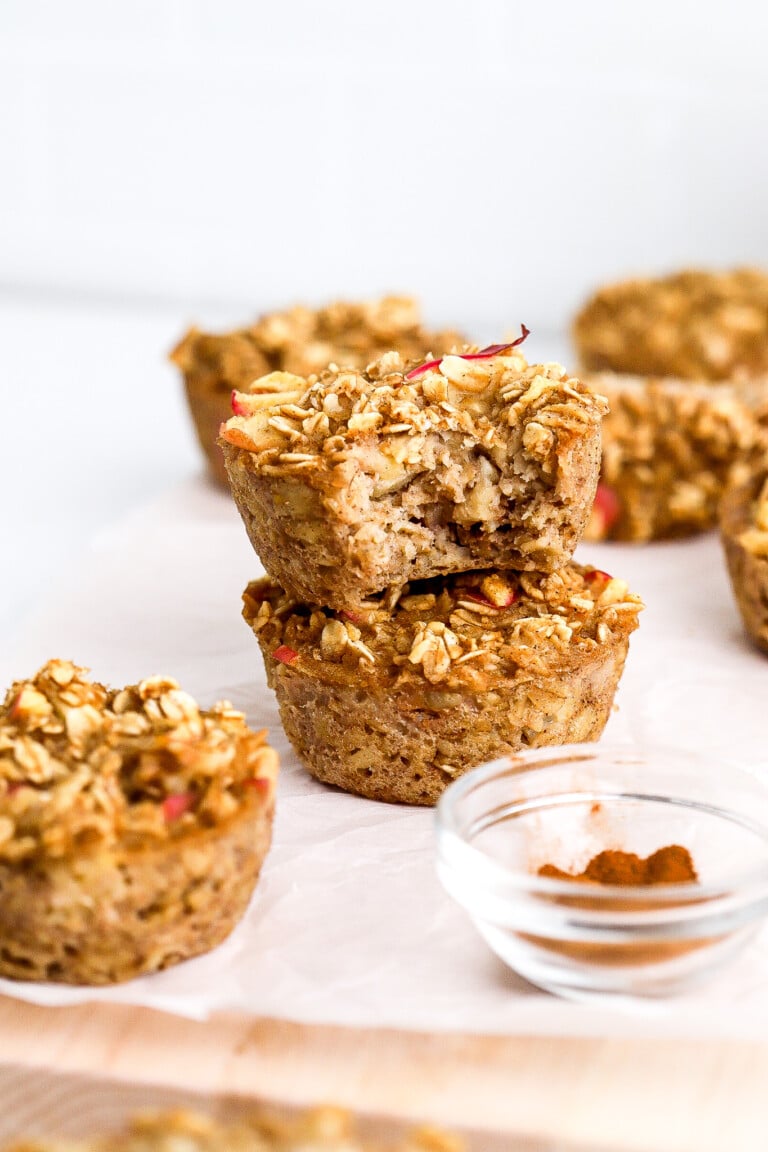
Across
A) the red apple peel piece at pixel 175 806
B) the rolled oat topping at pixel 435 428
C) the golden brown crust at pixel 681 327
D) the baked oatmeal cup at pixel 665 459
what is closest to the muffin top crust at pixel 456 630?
the rolled oat topping at pixel 435 428

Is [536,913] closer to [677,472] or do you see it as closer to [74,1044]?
[74,1044]

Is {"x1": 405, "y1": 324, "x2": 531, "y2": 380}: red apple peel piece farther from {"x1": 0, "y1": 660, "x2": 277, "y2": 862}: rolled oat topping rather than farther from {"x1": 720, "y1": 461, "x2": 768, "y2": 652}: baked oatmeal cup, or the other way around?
{"x1": 720, "y1": 461, "x2": 768, "y2": 652}: baked oatmeal cup

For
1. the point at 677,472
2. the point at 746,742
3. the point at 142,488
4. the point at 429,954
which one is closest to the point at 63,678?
the point at 429,954

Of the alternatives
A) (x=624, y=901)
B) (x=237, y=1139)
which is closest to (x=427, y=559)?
(x=624, y=901)

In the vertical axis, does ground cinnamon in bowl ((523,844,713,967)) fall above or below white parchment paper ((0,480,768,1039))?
above

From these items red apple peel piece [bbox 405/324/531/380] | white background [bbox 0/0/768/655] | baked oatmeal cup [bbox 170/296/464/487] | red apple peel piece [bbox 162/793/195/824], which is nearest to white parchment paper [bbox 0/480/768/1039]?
red apple peel piece [bbox 162/793/195/824]

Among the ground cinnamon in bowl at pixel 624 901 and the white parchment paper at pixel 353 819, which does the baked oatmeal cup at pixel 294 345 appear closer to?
the white parchment paper at pixel 353 819

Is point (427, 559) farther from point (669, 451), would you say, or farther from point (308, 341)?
point (308, 341)
